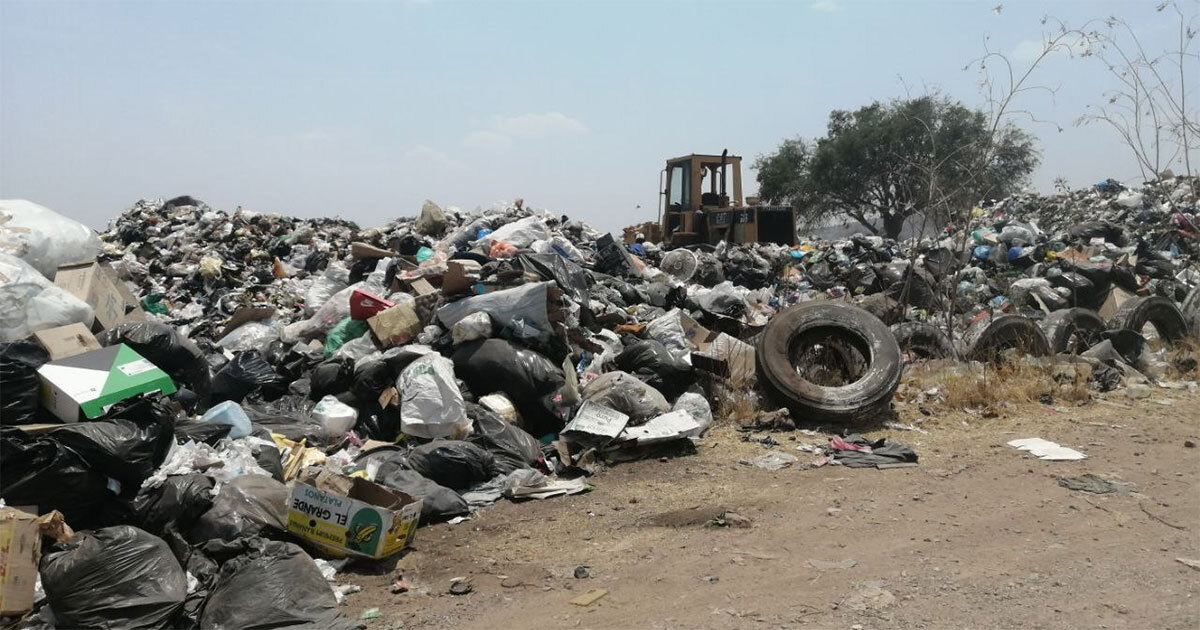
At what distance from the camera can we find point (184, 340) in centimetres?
454

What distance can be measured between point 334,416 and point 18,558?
1.95 meters

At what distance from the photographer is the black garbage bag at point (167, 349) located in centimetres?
425

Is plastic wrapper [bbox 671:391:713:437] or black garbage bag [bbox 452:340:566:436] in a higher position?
black garbage bag [bbox 452:340:566:436]

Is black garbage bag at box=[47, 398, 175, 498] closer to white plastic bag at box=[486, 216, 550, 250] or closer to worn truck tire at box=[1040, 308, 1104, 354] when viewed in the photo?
white plastic bag at box=[486, 216, 550, 250]

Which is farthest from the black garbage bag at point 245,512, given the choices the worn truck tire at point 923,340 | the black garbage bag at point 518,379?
A: the worn truck tire at point 923,340

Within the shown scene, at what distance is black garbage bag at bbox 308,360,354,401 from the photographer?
489cm

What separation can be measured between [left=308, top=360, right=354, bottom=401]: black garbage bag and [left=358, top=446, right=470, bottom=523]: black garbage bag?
1099mm

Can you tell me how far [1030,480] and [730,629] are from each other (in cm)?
223

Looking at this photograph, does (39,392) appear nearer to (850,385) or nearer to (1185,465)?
(850,385)

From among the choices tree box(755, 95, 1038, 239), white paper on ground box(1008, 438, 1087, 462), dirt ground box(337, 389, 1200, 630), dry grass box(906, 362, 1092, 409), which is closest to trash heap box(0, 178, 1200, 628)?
dirt ground box(337, 389, 1200, 630)

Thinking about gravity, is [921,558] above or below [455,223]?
below

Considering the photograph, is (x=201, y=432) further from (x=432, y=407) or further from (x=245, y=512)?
(x=432, y=407)

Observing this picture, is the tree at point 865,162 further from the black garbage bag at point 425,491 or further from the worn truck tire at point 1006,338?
the black garbage bag at point 425,491

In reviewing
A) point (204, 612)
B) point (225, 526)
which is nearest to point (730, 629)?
point (204, 612)
